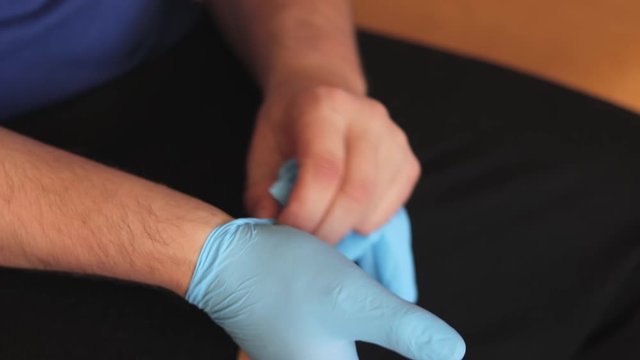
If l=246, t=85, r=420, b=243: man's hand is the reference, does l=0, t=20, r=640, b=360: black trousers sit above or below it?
below

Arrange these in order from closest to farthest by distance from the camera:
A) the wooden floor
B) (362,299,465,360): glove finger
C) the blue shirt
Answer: (362,299,465,360): glove finger
the blue shirt
the wooden floor

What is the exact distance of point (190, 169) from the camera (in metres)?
0.79

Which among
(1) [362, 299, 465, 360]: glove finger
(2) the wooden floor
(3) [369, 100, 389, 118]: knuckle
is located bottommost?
(2) the wooden floor

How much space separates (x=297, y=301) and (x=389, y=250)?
0.15m

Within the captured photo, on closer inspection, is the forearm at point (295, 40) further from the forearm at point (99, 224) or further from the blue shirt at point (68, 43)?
the forearm at point (99, 224)

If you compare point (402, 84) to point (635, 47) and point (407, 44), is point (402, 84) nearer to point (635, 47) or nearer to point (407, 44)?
point (407, 44)

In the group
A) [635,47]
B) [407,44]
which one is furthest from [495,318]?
[635,47]

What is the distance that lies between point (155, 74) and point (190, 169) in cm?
15

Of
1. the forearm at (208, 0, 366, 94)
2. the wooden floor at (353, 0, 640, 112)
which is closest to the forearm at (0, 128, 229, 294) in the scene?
the forearm at (208, 0, 366, 94)

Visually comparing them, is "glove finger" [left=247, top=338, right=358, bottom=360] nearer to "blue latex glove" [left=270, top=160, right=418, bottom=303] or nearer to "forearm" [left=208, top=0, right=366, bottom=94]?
"blue latex glove" [left=270, top=160, right=418, bottom=303]

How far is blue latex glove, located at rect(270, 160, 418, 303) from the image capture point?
715mm

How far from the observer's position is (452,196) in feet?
2.64

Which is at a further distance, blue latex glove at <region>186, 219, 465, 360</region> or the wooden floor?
the wooden floor

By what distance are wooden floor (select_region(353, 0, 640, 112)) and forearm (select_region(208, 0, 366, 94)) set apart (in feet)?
1.37
